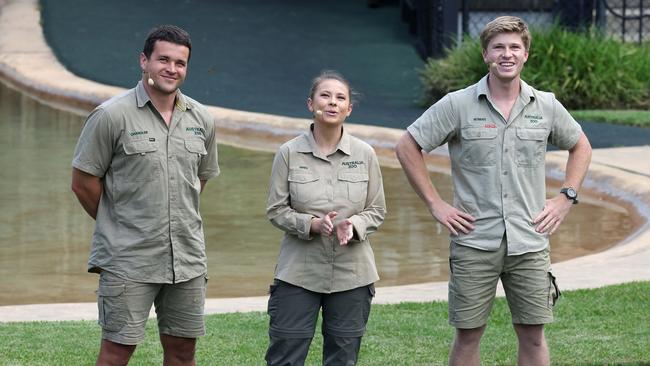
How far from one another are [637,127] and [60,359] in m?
9.78

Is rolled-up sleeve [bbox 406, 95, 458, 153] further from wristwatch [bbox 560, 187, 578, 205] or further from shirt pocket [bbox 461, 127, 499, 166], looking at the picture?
wristwatch [bbox 560, 187, 578, 205]

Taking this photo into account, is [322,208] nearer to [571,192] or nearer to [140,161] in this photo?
[140,161]

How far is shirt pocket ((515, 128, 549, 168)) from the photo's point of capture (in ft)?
18.0

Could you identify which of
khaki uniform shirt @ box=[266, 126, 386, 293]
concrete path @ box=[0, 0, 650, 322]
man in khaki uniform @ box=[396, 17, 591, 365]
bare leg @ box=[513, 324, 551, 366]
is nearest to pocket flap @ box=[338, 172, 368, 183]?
khaki uniform shirt @ box=[266, 126, 386, 293]

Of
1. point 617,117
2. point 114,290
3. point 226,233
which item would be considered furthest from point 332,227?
point 617,117

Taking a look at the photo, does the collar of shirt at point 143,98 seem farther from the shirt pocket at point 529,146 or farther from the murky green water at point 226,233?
the murky green water at point 226,233

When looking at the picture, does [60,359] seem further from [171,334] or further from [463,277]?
[463,277]

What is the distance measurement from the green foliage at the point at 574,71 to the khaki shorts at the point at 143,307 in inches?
449

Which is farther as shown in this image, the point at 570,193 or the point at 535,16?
the point at 535,16

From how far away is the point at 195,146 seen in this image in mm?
5379

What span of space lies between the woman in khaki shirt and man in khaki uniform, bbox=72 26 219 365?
36 cm

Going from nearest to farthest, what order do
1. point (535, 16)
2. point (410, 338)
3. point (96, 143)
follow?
point (96, 143), point (410, 338), point (535, 16)

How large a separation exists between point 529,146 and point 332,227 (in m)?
0.84

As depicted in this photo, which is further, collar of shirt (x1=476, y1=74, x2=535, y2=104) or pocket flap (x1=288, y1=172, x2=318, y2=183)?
collar of shirt (x1=476, y1=74, x2=535, y2=104)
